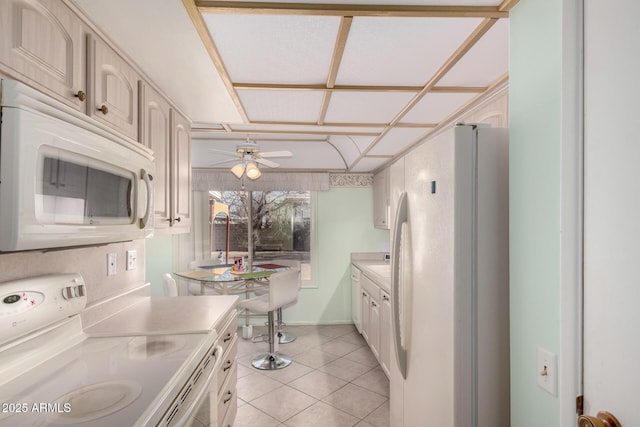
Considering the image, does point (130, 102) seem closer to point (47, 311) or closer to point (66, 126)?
point (66, 126)

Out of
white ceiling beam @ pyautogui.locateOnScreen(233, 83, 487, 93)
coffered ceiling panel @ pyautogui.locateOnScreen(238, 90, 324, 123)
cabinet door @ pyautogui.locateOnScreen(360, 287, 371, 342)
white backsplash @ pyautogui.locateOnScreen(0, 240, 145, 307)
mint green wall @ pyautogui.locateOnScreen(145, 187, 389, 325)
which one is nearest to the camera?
white backsplash @ pyautogui.locateOnScreen(0, 240, 145, 307)

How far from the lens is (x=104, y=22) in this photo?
1180 mm

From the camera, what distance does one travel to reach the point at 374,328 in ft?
10.6

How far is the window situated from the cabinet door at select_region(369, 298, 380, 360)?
134cm

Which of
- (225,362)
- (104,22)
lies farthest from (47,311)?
(104,22)

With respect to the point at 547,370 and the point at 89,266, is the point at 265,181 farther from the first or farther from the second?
the point at 547,370

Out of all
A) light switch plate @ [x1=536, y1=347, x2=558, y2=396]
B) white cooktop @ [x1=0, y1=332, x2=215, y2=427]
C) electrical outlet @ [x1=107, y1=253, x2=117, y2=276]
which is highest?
electrical outlet @ [x1=107, y1=253, x2=117, y2=276]

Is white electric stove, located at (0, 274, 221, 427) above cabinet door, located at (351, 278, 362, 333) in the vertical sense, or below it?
above

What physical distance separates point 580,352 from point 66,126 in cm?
151

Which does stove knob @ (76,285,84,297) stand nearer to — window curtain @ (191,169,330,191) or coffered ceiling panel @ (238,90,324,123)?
coffered ceiling panel @ (238,90,324,123)

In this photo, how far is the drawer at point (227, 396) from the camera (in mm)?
1702

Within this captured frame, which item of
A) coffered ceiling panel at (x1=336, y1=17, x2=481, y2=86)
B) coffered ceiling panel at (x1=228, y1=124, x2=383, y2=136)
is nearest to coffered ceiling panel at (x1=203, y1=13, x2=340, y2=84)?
coffered ceiling panel at (x1=336, y1=17, x2=481, y2=86)

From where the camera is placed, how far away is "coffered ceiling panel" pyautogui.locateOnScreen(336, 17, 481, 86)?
3.91 ft

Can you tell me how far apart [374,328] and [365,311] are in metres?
0.41
